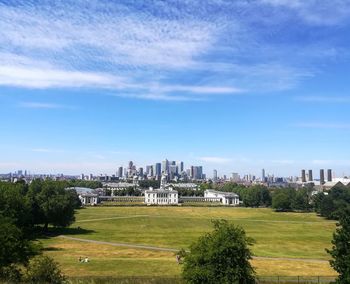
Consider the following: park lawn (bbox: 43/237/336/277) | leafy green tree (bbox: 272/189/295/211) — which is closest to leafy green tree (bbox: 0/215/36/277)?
park lawn (bbox: 43/237/336/277)

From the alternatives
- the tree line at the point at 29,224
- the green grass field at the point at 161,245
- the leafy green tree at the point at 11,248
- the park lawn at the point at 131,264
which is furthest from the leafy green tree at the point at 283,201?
the leafy green tree at the point at 11,248

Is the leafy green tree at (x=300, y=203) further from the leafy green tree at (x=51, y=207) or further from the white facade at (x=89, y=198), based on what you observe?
the leafy green tree at (x=51, y=207)

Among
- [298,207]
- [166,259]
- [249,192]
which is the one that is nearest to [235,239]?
[166,259]

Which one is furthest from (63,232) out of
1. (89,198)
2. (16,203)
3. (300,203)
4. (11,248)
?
(89,198)

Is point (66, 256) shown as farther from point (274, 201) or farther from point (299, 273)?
point (274, 201)

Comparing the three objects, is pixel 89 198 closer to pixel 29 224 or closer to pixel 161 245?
pixel 29 224

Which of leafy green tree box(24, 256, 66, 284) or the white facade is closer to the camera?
leafy green tree box(24, 256, 66, 284)

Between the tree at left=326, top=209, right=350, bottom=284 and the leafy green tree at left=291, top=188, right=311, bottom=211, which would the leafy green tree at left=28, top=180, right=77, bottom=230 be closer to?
the tree at left=326, top=209, right=350, bottom=284

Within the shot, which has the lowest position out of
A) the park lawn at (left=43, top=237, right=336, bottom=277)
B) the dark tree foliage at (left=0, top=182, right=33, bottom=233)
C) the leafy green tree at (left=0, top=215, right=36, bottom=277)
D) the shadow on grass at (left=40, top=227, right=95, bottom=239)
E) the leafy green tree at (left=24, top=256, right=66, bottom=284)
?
the park lawn at (left=43, top=237, right=336, bottom=277)

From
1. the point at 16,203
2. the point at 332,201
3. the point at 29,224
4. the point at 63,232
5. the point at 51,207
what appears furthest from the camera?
the point at 332,201
